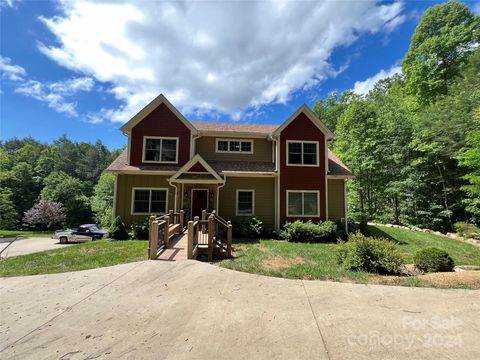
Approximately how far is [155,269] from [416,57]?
33.7m

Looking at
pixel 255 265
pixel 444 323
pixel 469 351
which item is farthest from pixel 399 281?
pixel 255 265

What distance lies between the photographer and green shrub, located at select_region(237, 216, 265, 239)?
526 inches

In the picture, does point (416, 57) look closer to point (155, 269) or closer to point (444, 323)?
point (444, 323)

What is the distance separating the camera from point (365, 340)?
3365mm

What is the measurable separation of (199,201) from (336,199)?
8.71m

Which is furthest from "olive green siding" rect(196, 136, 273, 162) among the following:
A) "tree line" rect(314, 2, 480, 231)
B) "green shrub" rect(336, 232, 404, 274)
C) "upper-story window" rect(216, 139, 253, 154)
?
"tree line" rect(314, 2, 480, 231)

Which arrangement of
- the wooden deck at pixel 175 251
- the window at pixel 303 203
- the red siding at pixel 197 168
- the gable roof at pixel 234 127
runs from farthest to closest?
the gable roof at pixel 234 127
the window at pixel 303 203
the red siding at pixel 197 168
the wooden deck at pixel 175 251

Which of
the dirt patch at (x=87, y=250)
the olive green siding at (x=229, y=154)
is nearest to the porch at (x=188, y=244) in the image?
the dirt patch at (x=87, y=250)

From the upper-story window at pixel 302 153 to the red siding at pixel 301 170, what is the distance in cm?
25

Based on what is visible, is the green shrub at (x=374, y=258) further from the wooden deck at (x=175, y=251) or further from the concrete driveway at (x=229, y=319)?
the wooden deck at (x=175, y=251)

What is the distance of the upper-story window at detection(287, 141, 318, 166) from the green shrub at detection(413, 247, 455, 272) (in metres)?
8.41

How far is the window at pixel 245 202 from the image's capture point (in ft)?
48.5

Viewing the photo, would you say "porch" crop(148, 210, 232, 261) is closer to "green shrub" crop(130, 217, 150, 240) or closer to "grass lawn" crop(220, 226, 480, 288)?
"grass lawn" crop(220, 226, 480, 288)

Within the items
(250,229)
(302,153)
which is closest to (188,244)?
(250,229)
